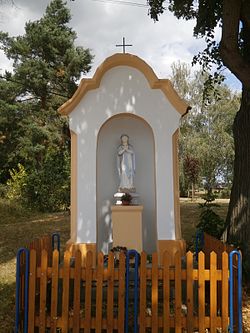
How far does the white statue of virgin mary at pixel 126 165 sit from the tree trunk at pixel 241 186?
2053 mm

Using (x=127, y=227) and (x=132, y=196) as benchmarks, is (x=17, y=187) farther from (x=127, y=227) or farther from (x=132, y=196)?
(x=127, y=227)

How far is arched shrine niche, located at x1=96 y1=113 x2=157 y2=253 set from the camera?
750cm

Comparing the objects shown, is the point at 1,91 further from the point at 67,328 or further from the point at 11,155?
the point at 67,328

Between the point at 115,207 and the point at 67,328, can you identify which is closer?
the point at 67,328

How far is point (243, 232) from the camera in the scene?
6.53m

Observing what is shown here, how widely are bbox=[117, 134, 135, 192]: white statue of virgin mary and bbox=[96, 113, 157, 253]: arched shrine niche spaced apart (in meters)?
0.32

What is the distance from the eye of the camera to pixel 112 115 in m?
6.94

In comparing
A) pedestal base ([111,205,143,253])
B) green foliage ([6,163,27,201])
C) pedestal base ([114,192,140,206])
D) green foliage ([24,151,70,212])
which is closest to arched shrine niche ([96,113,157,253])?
pedestal base ([114,192,140,206])

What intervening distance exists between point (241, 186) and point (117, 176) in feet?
8.29

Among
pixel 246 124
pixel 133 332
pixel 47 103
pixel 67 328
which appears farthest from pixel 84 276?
pixel 47 103

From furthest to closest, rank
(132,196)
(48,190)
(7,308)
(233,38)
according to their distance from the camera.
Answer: (48,190) → (132,196) → (233,38) → (7,308)

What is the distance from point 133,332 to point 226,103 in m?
23.8

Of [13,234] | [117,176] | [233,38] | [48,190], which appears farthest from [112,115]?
[48,190]

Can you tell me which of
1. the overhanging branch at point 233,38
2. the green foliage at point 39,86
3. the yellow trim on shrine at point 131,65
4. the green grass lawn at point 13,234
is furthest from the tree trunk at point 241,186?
the green foliage at point 39,86
